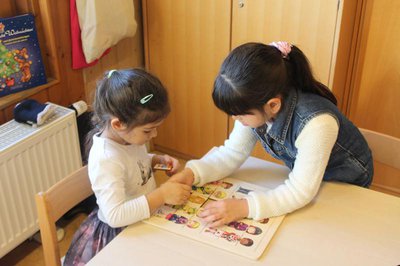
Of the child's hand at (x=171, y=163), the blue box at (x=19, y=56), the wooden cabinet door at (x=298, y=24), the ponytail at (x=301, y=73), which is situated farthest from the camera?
the wooden cabinet door at (x=298, y=24)

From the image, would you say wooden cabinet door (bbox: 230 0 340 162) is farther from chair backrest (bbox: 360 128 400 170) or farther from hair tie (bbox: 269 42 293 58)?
hair tie (bbox: 269 42 293 58)

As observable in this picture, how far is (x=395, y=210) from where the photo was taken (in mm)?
1113

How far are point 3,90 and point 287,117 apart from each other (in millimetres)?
→ 1294

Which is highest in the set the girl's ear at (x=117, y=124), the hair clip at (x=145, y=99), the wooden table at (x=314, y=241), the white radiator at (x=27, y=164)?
the hair clip at (x=145, y=99)

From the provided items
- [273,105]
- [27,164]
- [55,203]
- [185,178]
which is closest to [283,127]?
[273,105]

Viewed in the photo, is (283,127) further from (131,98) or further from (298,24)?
(298,24)

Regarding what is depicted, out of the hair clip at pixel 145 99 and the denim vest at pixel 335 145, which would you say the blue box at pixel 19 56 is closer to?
the hair clip at pixel 145 99

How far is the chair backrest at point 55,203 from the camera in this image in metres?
1.06

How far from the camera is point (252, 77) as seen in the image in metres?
1.08

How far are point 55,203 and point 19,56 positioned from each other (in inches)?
40.6

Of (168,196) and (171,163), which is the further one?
(171,163)

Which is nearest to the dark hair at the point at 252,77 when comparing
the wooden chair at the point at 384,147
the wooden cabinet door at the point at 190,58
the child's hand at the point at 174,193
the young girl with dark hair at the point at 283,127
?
the young girl with dark hair at the point at 283,127

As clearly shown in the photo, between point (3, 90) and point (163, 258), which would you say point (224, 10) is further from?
point (163, 258)

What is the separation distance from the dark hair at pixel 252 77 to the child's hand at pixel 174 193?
24 cm
